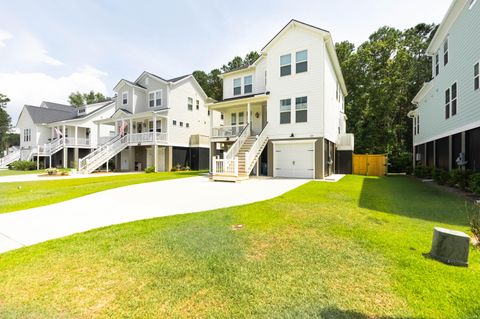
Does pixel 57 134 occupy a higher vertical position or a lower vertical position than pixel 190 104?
lower

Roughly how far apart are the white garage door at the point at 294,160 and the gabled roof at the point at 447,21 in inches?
374

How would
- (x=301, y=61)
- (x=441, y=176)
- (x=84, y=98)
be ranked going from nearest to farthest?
1. (x=441, y=176)
2. (x=301, y=61)
3. (x=84, y=98)

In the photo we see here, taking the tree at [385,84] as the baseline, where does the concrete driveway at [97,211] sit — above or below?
below

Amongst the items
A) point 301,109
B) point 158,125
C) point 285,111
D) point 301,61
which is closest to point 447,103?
point 301,109

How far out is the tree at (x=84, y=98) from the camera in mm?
57469

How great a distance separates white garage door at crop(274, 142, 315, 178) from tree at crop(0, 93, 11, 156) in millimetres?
71775

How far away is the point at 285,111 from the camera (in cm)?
1622

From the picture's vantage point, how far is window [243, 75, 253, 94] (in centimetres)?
1931

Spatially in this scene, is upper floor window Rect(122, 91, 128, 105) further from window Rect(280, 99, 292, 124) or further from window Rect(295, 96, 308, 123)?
window Rect(295, 96, 308, 123)

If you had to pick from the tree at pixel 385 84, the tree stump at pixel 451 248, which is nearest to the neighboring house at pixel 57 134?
the tree stump at pixel 451 248

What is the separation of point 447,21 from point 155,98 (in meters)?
23.9

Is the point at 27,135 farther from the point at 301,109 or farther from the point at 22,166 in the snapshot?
the point at 301,109

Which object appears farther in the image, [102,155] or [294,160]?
[102,155]

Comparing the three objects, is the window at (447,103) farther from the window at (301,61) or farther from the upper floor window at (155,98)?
the upper floor window at (155,98)
